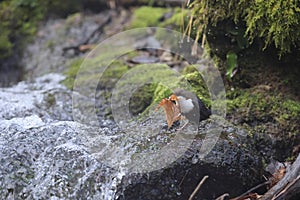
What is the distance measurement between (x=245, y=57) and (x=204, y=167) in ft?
4.21

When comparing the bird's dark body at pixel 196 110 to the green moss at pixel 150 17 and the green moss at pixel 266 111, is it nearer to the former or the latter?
the green moss at pixel 266 111

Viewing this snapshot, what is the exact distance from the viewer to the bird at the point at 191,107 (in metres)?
2.70

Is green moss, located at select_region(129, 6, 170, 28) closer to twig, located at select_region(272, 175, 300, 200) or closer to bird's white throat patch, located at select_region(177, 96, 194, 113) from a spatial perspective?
bird's white throat patch, located at select_region(177, 96, 194, 113)

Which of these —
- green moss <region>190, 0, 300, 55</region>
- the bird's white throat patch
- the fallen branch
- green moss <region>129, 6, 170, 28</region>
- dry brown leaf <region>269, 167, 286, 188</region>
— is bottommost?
dry brown leaf <region>269, 167, 286, 188</region>

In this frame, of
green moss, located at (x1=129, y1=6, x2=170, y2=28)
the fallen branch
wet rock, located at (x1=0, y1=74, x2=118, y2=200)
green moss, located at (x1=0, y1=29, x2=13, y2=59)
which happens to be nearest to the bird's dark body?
wet rock, located at (x1=0, y1=74, x2=118, y2=200)

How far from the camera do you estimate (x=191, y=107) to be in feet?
8.90

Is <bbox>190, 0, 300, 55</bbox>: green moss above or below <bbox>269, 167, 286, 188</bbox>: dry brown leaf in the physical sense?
above

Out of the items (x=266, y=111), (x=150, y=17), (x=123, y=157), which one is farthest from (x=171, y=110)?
(x=150, y=17)

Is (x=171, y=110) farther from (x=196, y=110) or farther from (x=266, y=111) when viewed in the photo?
(x=266, y=111)

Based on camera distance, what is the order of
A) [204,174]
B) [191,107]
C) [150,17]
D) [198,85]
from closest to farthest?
[204,174] < [191,107] < [198,85] < [150,17]

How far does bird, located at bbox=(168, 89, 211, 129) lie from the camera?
8.84 feet

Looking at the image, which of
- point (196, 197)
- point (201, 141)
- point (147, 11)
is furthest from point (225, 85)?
point (147, 11)

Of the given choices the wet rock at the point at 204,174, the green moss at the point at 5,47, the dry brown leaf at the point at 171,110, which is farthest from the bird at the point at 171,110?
the green moss at the point at 5,47

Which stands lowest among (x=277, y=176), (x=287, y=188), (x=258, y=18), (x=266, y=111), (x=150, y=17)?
(x=277, y=176)
